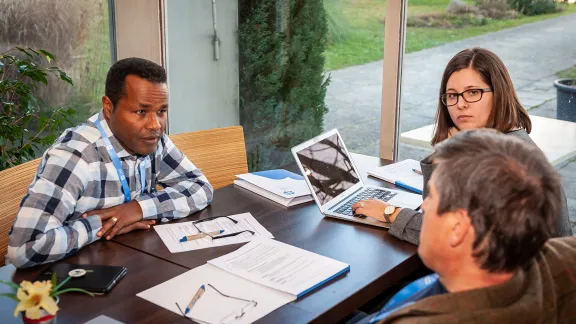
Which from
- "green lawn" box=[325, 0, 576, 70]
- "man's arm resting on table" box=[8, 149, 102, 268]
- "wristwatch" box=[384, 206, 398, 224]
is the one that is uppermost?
"green lawn" box=[325, 0, 576, 70]

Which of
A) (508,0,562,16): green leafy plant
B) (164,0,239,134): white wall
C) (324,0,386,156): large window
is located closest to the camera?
(508,0,562,16): green leafy plant

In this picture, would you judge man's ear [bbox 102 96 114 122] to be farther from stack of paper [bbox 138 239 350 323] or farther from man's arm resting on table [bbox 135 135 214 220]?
stack of paper [bbox 138 239 350 323]

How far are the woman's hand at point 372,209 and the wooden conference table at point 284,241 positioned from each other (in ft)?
0.16

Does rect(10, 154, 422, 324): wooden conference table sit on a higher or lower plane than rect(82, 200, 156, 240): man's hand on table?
lower

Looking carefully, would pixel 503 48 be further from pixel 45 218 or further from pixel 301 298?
pixel 45 218

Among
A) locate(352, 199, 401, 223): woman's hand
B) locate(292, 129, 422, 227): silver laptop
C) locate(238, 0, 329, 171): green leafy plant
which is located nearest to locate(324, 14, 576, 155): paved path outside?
locate(238, 0, 329, 171): green leafy plant

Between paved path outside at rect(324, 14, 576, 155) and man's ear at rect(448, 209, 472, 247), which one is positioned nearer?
man's ear at rect(448, 209, 472, 247)

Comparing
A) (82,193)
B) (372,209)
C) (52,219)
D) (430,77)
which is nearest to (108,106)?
(82,193)

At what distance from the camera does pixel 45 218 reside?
189 cm

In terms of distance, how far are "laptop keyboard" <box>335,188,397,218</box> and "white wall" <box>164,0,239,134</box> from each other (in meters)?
2.04

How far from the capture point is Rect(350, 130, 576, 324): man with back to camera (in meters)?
1.19

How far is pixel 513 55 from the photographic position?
326 cm

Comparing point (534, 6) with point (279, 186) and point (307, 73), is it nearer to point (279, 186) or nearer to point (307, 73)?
point (307, 73)

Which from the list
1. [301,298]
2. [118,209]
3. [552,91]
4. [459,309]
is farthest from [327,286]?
[552,91]
